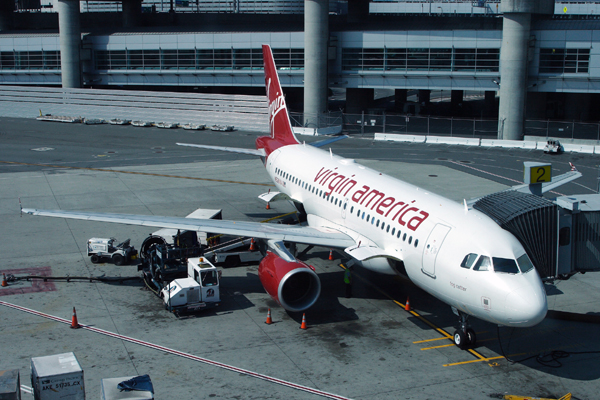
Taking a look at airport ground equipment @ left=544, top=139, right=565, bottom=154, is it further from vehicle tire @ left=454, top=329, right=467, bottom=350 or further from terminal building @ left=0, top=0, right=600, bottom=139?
vehicle tire @ left=454, top=329, right=467, bottom=350

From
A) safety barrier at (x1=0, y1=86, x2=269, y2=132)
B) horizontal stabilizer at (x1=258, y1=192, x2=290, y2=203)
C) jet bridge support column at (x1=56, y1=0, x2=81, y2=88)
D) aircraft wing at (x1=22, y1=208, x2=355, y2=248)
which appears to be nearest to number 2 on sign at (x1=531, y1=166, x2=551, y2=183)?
aircraft wing at (x1=22, y1=208, x2=355, y2=248)

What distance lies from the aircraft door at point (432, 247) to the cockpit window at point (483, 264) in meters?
1.83

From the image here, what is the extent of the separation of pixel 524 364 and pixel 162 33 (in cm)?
8476

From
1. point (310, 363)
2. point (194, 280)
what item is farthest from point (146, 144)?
point (310, 363)

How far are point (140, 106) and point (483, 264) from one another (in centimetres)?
7971

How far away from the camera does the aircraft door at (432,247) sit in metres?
22.4

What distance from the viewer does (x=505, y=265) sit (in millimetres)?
20516

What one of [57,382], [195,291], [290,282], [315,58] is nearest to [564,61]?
Result: [315,58]

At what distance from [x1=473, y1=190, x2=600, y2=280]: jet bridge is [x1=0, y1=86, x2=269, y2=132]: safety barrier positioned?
203ft

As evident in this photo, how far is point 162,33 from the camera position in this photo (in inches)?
3720

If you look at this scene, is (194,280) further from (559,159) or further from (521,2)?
(521,2)

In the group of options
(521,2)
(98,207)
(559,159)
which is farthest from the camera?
(521,2)

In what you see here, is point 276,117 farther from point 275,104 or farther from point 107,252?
point 107,252

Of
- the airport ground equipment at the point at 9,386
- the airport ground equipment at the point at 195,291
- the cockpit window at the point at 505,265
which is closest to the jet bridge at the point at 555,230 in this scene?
the cockpit window at the point at 505,265
